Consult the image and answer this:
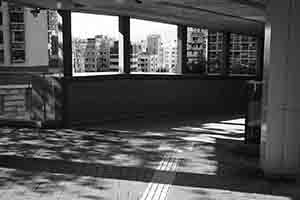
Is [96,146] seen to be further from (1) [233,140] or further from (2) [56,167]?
(1) [233,140]

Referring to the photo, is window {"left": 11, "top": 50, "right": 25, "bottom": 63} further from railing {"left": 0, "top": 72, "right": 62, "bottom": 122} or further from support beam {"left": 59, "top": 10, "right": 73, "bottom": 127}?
support beam {"left": 59, "top": 10, "right": 73, "bottom": 127}

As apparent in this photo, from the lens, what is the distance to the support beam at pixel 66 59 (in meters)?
9.05

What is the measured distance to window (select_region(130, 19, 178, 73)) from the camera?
11148mm

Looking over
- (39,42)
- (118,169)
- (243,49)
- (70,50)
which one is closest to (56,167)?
(118,169)

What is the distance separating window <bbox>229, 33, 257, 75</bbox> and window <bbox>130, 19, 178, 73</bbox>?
2447mm

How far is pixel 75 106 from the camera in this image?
30.8 feet

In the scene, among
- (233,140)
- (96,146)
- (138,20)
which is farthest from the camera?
(138,20)

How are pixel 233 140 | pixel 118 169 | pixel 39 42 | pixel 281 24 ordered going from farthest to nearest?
pixel 39 42 < pixel 233 140 < pixel 118 169 < pixel 281 24

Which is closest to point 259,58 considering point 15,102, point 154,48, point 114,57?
point 154,48

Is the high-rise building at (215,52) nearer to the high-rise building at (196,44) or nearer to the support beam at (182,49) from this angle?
the high-rise building at (196,44)

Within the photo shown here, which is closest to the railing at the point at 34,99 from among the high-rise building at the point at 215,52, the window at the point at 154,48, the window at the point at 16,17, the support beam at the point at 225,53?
the window at the point at 154,48

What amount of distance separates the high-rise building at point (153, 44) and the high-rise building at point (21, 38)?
19.9 m

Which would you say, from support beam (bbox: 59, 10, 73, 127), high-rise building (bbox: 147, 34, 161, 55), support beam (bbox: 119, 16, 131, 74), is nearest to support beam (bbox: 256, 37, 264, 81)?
high-rise building (bbox: 147, 34, 161, 55)

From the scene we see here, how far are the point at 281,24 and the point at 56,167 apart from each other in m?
4.10
